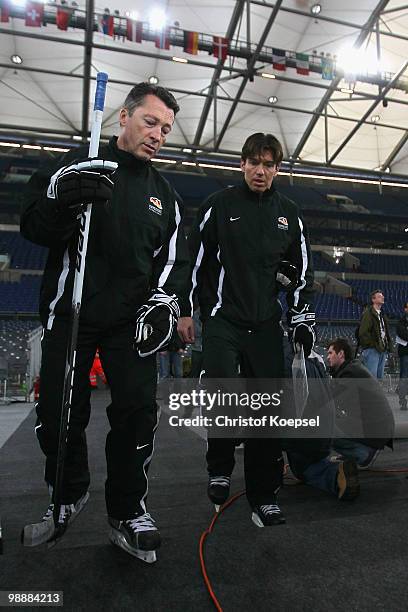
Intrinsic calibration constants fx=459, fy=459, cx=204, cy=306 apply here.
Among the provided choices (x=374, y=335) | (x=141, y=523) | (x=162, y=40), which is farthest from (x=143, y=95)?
(x=162, y=40)

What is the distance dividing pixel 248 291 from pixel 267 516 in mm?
1054

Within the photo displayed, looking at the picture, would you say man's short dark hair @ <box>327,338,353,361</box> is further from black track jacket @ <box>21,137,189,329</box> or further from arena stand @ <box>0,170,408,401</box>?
arena stand @ <box>0,170,408,401</box>

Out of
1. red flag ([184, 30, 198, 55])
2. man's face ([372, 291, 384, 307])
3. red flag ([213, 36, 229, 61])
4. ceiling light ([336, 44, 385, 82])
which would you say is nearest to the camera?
man's face ([372, 291, 384, 307])

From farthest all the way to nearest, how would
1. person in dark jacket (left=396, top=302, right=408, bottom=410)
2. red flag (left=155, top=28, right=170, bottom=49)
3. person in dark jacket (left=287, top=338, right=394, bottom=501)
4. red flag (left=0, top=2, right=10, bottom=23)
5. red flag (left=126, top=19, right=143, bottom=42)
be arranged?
red flag (left=155, top=28, right=170, bottom=49), red flag (left=126, top=19, right=143, bottom=42), red flag (left=0, top=2, right=10, bottom=23), person in dark jacket (left=396, top=302, right=408, bottom=410), person in dark jacket (left=287, top=338, right=394, bottom=501)

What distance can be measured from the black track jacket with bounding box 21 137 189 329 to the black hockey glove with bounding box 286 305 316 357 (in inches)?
33.6

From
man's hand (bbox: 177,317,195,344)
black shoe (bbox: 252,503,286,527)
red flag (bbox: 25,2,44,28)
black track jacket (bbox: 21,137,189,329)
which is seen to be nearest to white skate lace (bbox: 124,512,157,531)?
black shoe (bbox: 252,503,286,527)

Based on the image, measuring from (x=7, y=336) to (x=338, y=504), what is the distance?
1214 centimetres

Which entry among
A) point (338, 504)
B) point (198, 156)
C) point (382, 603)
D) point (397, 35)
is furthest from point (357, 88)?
point (382, 603)

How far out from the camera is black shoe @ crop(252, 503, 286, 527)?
2.07 meters

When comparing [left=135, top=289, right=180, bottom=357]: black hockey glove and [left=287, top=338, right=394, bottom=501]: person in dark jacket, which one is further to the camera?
[left=287, top=338, right=394, bottom=501]: person in dark jacket

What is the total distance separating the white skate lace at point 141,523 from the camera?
1.65m

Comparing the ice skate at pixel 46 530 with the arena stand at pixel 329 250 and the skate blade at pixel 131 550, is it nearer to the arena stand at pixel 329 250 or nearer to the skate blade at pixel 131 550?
the skate blade at pixel 131 550

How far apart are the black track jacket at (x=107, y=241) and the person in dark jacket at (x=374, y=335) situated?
5615 mm

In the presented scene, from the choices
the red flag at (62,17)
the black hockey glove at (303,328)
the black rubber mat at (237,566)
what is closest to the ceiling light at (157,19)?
the red flag at (62,17)
